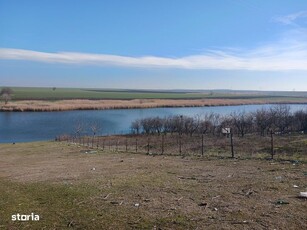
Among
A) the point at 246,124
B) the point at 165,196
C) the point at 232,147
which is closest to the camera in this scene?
the point at 165,196

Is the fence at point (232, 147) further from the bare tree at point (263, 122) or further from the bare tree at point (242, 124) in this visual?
the bare tree at point (242, 124)

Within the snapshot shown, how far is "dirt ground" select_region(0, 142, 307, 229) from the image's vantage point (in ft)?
24.7

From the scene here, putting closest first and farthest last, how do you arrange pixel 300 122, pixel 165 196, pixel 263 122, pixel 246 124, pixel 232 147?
pixel 165 196
pixel 232 147
pixel 263 122
pixel 300 122
pixel 246 124

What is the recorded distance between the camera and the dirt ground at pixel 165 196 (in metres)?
7.53

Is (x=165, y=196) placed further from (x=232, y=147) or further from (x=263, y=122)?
(x=263, y=122)

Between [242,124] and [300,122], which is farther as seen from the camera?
[300,122]

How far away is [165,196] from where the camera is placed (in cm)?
964

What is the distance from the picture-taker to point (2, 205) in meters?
8.92

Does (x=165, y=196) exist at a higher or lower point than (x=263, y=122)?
higher

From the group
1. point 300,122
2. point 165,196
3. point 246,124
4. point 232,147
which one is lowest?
point 246,124
